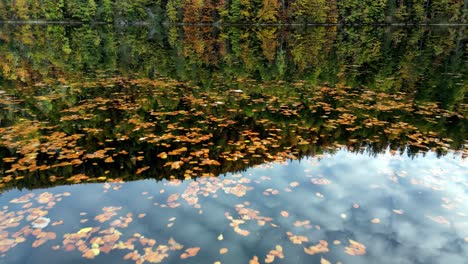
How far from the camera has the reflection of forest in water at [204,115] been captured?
1138 centimetres

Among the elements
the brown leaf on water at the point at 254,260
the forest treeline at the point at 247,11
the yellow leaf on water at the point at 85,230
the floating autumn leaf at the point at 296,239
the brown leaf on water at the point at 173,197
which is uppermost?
the forest treeline at the point at 247,11

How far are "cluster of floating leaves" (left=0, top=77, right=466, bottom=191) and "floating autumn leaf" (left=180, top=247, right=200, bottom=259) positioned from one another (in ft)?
11.5

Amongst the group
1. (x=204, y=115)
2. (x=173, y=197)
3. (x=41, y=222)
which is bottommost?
(x=41, y=222)

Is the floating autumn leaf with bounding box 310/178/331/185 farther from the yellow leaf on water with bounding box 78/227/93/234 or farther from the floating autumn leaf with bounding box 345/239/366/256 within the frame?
the yellow leaf on water with bounding box 78/227/93/234

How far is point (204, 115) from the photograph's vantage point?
16047 mm

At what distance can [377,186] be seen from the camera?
10.3 metres

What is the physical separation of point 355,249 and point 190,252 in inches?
153

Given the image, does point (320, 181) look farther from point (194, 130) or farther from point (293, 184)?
point (194, 130)

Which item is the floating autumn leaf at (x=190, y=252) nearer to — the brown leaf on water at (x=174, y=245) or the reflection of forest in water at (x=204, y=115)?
the brown leaf on water at (x=174, y=245)

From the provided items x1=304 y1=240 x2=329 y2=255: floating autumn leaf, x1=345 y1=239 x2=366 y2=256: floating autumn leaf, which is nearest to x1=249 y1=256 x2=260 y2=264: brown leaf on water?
x1=304 y1=240 x2=329 y2=255: floating autumn leaf

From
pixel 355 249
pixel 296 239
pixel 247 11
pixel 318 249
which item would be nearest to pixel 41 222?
pixel 296 239

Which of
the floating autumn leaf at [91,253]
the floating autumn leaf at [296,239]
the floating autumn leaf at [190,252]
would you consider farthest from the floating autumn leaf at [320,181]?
the floating autumn leaf at [91,253]

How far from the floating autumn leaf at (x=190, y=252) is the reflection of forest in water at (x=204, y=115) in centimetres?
346

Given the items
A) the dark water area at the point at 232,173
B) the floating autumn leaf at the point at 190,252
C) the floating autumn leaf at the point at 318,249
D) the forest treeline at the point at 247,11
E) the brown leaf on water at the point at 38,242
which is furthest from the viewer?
the forest treeline at the point at 247,11
